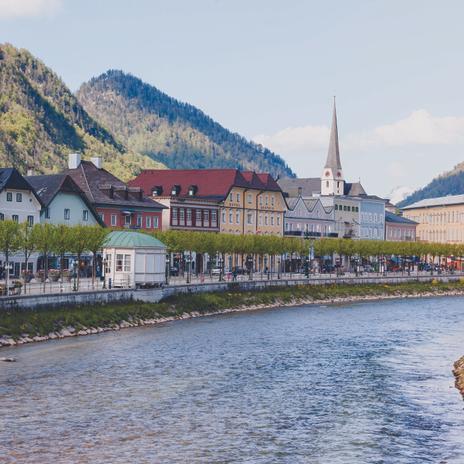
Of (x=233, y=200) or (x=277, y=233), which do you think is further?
(x=277, y=233)

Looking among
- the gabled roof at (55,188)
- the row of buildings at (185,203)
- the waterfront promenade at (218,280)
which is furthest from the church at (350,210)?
the gabled roof at (55,188)

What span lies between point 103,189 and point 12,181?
20832 mm

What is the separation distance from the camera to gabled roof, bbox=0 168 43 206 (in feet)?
330

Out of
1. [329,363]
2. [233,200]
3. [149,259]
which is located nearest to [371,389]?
[329,363]

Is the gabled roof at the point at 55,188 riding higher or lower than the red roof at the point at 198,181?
lower

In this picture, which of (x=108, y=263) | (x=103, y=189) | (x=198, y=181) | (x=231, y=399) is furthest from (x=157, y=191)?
(x=231, y=399)

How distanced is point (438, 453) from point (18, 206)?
72.4 m

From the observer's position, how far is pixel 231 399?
46.7 meters

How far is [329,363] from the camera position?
5947cm

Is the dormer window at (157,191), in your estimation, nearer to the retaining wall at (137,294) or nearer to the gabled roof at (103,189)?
the gabled roof at (103,189)

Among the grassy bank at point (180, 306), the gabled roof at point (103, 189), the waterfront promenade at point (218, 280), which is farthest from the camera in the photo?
the gabled roof at point (103, 189)

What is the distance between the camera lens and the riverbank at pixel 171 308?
66250 mm

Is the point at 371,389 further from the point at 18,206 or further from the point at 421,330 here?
the point at 18,206

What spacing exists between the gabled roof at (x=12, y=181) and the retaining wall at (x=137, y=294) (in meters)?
21.3
